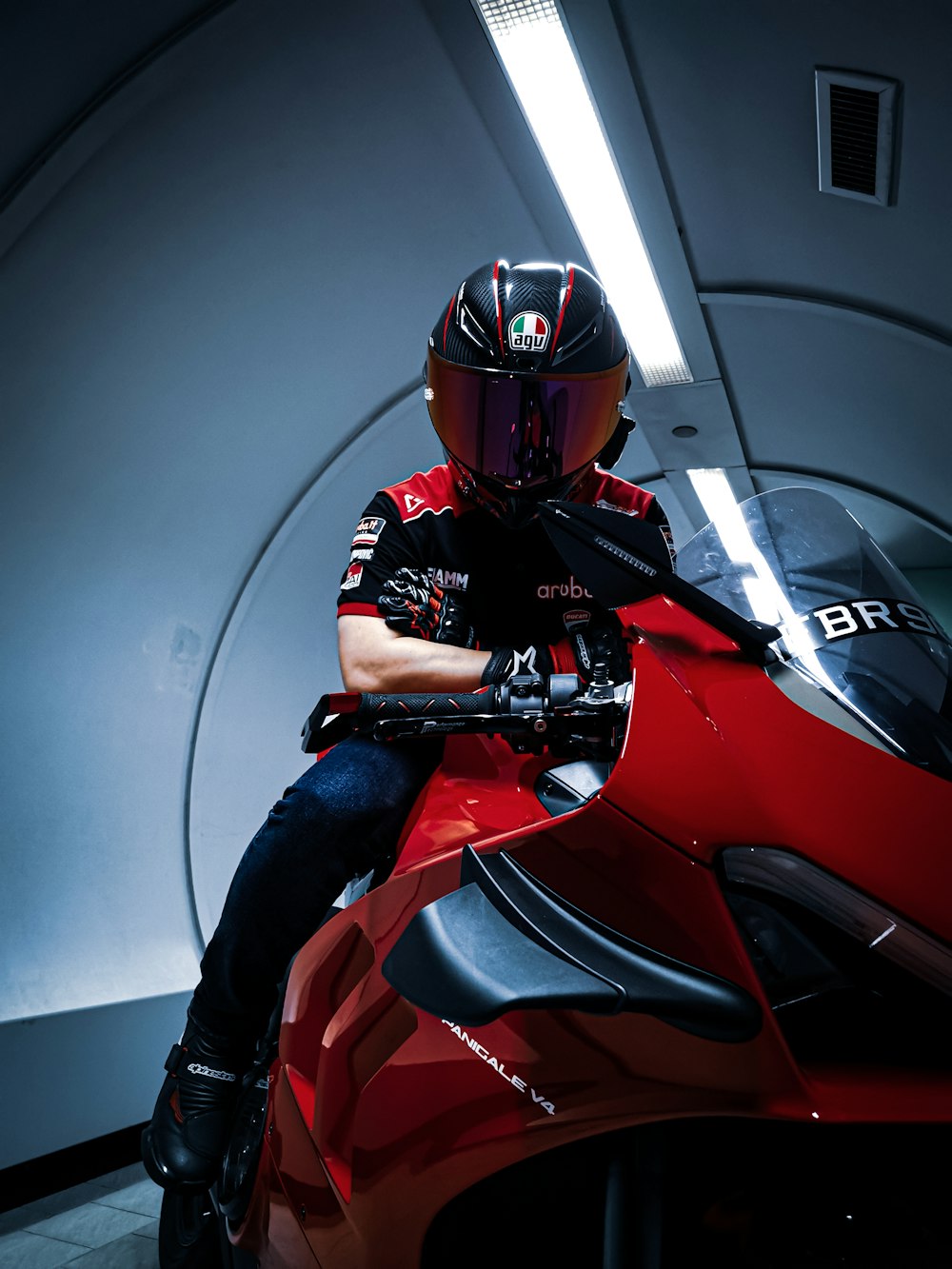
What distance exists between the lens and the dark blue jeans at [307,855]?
1621 mm

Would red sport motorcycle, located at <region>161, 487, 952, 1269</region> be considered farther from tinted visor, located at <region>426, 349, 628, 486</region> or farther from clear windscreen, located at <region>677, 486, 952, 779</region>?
tinted visor, located at <region>426, 349, 628, 486</region>

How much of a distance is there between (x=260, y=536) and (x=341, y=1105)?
345 centimetres

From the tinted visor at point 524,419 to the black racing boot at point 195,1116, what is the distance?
1.25m

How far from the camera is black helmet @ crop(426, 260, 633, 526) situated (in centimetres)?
183

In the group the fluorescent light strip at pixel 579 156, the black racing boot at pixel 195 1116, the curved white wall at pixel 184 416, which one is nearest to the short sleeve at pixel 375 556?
the black racing boot at pixel 195 1116

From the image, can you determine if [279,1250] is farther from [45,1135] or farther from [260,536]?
[260,536]

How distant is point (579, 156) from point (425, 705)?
9.05 feet

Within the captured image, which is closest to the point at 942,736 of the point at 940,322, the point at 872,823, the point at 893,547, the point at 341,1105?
the point at 872,823

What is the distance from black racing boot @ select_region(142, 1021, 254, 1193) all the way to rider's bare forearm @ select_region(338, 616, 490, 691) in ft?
2.48

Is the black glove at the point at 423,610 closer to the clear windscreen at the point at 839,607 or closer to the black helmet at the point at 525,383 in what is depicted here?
the black helmet at the point at 525,383

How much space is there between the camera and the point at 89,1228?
3023 mm

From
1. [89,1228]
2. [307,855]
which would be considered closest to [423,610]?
[307,855]

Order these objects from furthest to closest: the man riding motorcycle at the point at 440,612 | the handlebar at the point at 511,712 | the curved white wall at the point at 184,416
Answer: the curved white wall at the point at 184,416 → the man riding motorcycle at the point at 440,612 → the handlebar at the point at 511,712

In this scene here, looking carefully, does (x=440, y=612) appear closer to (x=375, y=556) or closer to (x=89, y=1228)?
(x=375, y=556)
